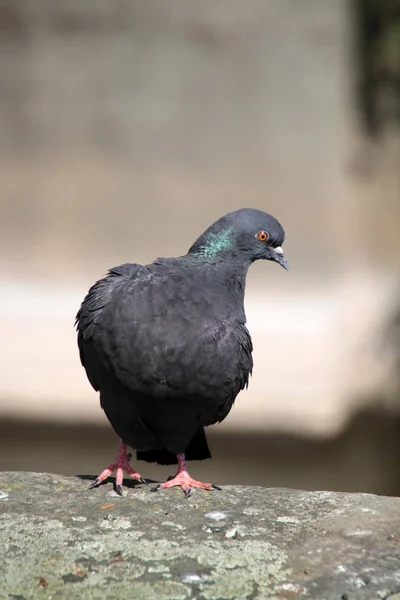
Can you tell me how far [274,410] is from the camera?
9383 millimetres

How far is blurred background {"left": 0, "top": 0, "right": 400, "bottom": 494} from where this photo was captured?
9070mm

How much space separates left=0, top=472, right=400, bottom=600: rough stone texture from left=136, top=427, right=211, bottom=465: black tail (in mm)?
574

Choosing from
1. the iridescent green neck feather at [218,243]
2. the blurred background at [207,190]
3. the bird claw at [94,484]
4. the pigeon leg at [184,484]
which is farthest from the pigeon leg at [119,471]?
the blurred background at [207,190]

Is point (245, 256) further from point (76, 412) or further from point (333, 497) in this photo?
point (76, 412)

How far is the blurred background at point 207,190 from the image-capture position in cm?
907

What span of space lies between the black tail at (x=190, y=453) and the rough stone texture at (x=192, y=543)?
1.88 feet

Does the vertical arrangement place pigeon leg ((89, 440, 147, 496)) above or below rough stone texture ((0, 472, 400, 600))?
above

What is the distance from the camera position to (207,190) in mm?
9234

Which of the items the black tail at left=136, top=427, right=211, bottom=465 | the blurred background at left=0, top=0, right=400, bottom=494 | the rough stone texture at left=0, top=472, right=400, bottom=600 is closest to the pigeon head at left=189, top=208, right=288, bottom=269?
the black tail at left=136, top=427, right=211, bottom=465

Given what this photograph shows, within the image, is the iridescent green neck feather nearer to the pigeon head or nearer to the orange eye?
the pigeon head

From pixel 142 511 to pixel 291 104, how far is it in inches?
214

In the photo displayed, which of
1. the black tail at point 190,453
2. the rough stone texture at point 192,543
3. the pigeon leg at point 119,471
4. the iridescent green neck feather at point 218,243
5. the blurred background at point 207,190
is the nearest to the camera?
the rough stone texture at point 192,543

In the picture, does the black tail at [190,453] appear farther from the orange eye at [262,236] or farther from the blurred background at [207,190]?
the blurred background at [207,190]

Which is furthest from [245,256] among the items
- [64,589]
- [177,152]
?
[177,152]
